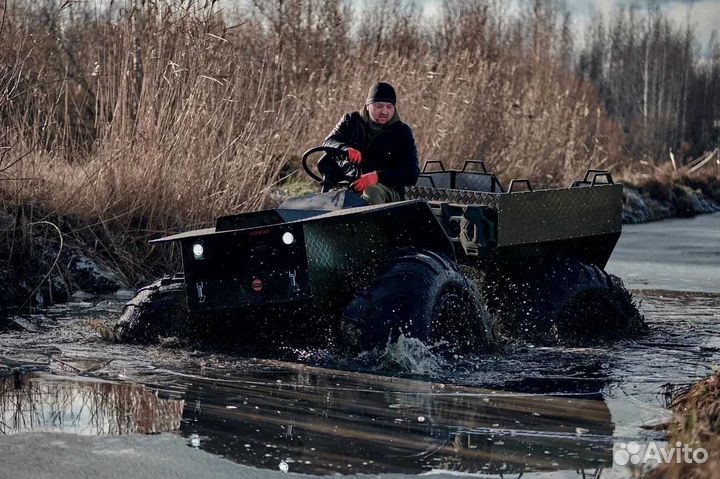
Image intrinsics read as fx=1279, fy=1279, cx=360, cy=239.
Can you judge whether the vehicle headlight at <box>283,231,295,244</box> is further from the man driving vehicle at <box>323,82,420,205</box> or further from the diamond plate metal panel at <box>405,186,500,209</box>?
the diamond plate metal panel at <box>405,186,500,209</box>

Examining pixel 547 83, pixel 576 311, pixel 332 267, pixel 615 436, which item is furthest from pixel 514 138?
pixel 615 436

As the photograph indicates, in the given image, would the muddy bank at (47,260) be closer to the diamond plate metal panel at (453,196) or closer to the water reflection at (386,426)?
the diamond plate metal panel at (453,196)

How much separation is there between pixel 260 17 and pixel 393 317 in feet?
36.1

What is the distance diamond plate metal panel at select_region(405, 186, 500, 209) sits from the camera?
8594mm

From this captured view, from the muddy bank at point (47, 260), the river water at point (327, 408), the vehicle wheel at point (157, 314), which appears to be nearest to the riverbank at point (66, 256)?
the muddy bank at point (47, 260)

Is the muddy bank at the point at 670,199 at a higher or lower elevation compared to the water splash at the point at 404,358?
lower

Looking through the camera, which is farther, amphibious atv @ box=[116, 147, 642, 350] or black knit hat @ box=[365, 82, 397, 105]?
black knit hat @ box=[365, 82, 397, 105]

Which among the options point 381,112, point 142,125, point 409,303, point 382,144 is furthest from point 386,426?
point 142,125

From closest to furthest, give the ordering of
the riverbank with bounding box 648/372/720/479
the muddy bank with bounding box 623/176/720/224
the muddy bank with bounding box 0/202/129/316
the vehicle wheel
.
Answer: the riverbank with bounding box 648/372/720/479, the vehicle wheel, the muddy bank with bounding box 0/202/129/316, the muddy bank with bounding box 623/176/720/224

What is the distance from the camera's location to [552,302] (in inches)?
332

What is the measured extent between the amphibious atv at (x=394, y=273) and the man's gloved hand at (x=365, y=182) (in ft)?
0.60

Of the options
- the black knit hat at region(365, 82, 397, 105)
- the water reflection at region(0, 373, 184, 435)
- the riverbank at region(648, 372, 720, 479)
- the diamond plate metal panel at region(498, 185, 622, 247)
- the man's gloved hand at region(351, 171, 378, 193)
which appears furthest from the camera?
the black knit hat at region(365, 82, 397, 105)

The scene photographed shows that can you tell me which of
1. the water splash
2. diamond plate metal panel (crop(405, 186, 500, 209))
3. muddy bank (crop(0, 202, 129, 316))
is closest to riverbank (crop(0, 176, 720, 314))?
muddy bank (crop(0, 202, 129, 316))

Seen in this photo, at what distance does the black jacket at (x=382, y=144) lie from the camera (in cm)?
835
